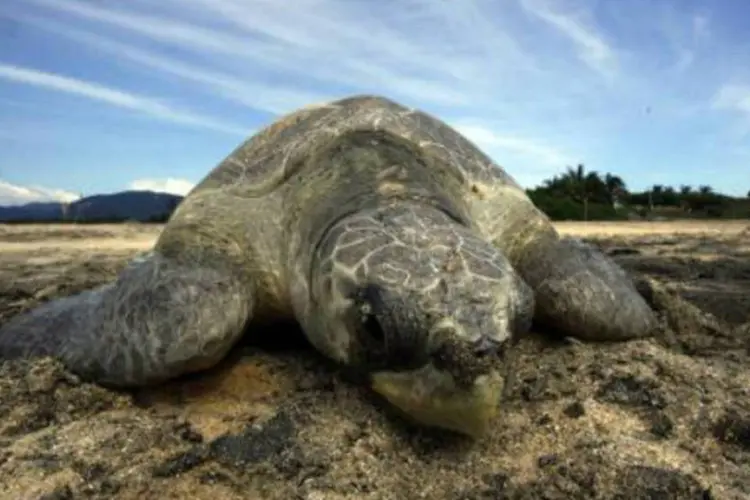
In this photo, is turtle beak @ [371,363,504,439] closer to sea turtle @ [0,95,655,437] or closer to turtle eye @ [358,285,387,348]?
sea turtle @ [0,95,655,437]

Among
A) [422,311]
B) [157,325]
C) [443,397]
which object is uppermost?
[422,311]

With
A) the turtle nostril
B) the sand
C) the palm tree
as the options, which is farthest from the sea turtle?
the palm tree

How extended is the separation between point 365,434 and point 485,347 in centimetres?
61

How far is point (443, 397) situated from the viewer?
8.20ft

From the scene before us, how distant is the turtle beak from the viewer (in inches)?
96.4

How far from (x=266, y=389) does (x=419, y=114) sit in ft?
6.03

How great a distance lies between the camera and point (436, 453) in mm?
2691

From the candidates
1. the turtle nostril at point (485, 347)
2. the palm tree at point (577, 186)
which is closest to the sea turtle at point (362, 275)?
the turtle nostril at point (485, 347)

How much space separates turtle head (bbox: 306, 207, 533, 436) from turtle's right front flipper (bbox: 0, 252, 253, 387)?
0.46 meters

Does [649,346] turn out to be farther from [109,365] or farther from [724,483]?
[109,365]

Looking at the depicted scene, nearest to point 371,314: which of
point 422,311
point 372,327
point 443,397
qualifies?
point 372,327

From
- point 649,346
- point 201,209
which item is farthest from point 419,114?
point 649,346

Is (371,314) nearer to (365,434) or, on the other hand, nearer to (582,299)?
(365,434)

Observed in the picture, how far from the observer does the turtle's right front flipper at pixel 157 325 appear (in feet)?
10.2
